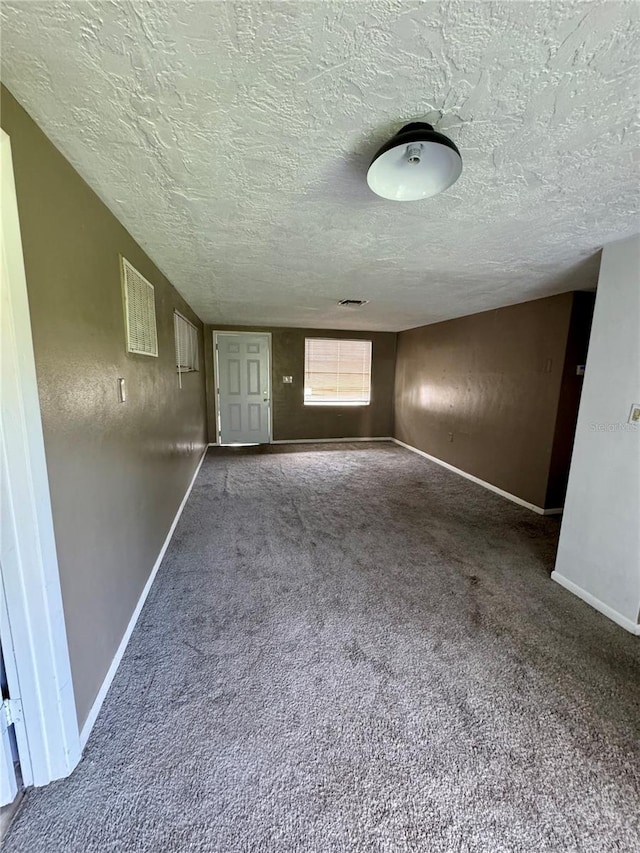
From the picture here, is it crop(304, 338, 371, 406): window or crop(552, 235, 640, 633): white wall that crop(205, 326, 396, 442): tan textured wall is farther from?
crop(552, 235, 640, 633): white wall

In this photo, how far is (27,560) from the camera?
1.04 m

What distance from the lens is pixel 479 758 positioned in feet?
4.09

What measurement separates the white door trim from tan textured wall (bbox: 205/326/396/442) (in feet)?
15.8

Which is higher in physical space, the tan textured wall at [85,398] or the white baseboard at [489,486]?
the tan textured wall at [85,398]

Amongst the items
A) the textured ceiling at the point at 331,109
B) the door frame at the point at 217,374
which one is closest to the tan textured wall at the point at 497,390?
the textured ceiling at the point at 331,109

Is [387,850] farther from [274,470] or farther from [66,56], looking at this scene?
[274,470]

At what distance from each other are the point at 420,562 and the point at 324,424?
13.1 ft

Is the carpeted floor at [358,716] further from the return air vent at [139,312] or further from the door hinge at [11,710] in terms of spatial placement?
the return air vent at [139,312]

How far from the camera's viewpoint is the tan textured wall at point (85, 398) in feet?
3.48

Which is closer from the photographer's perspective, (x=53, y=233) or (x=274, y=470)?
(x=53, y=233)

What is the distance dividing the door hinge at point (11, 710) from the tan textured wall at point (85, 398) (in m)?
0.16

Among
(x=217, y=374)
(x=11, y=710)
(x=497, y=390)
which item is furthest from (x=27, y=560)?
(x=217, y=374)

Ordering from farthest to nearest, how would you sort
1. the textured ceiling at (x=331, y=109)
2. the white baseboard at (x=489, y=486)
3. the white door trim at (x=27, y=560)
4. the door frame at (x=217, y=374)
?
the door frame at (x=217, y=374) → the white baseboard at (x=489, y=486) → the white door trim at (x=27, y=560) → the textured ceiling at (x=331, y=109)

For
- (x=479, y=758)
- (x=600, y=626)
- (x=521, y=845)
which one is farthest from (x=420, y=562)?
(x=521, y=845)
